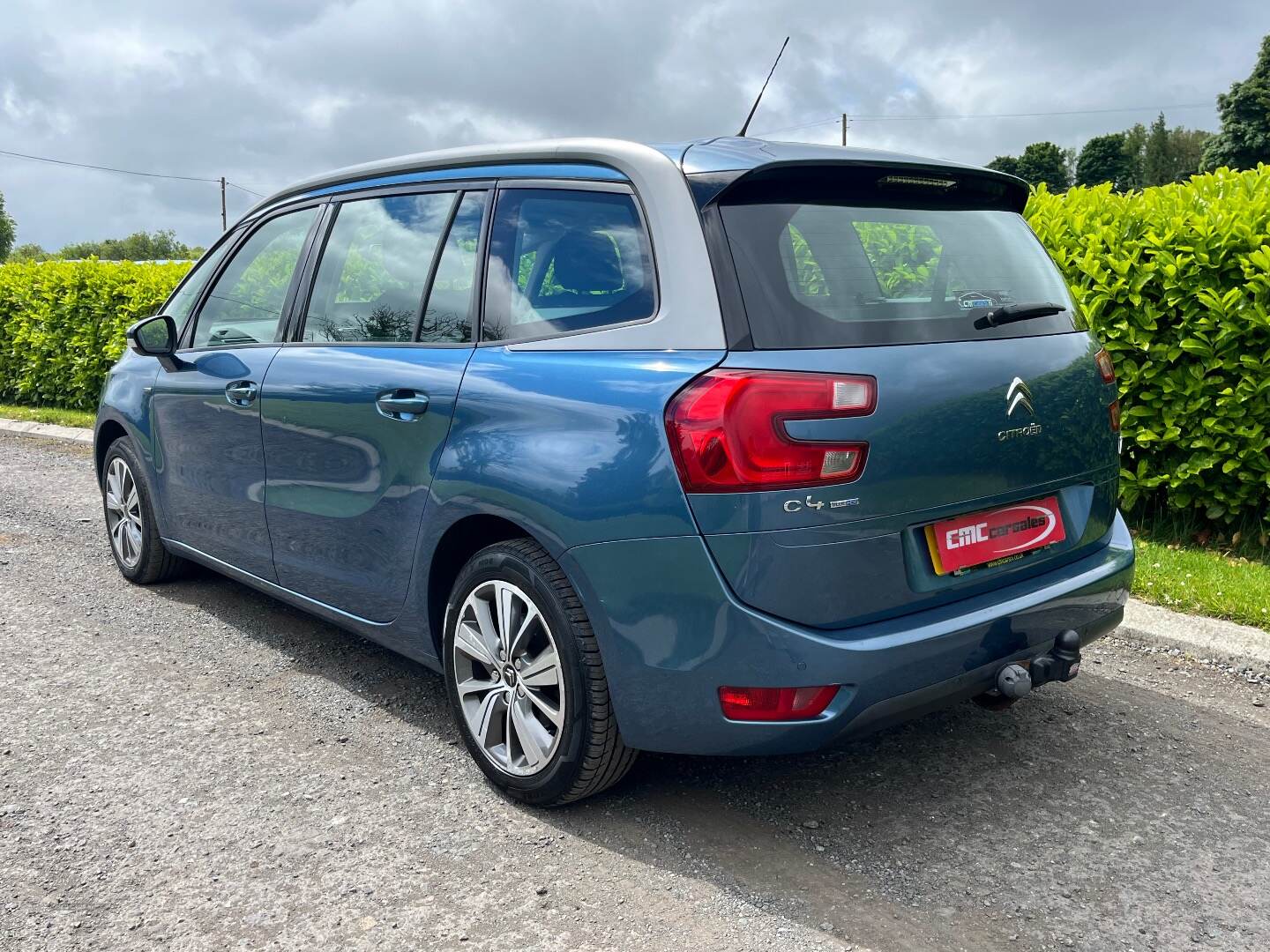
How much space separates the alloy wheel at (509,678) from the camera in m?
3.12

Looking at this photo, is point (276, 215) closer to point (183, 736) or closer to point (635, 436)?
point (183, 736)

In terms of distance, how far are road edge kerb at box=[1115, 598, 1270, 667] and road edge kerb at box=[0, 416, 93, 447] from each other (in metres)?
9.86

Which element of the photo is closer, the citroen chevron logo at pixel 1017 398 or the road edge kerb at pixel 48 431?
the citroen chevron logo at pixel 1017 398

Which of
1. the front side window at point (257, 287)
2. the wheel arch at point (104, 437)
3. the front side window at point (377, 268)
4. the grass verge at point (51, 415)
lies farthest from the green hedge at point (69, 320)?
the front side window at point (377, 268)

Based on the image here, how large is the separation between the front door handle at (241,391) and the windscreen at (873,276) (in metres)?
2.18

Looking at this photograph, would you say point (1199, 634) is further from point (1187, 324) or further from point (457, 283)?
point (457, 283)

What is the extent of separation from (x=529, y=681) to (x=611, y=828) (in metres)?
0.47

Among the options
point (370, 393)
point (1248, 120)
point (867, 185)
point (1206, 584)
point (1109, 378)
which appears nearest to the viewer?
point (867, 185)

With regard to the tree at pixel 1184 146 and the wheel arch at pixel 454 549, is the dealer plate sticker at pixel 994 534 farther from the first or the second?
the tree at pixel 1184 146

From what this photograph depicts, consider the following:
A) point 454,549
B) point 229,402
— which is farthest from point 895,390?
point 229,402

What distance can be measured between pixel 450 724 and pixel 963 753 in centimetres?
170

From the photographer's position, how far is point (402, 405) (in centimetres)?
344

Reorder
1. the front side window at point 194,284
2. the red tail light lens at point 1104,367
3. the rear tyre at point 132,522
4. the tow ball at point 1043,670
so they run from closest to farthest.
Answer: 1. the tow ball at point 1043,670
2. the red tail light lens at point 1104,367
3. the front side window at point 194,284
4. the rear tyre at point 132,522

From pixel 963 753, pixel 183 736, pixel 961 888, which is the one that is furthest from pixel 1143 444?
pixel 183 736
